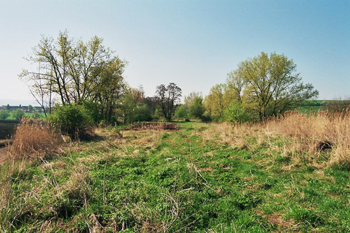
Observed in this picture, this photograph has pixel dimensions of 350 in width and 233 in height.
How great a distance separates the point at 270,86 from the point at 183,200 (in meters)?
27.8

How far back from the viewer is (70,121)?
33.2 ft

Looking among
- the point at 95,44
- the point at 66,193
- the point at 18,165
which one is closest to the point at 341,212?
the point at 66,193

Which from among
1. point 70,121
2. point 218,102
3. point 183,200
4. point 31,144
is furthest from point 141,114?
point 183,200

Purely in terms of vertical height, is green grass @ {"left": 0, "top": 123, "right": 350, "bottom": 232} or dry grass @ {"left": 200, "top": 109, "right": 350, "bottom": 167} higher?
dry grass @ {"left": 200, "top": 109, "right": 350, "bottom": 167}

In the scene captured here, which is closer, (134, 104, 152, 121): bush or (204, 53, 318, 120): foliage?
(204, 53, 318, 120): foliage

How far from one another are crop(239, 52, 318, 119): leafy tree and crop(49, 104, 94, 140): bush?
76.9 feet

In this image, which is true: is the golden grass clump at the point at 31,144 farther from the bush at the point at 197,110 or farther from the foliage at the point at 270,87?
the bush at the point at 197,110

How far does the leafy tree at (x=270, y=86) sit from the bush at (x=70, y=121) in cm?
2343

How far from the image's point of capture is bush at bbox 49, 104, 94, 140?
978cm

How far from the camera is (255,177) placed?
4.38 meters

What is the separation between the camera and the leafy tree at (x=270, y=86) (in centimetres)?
2484

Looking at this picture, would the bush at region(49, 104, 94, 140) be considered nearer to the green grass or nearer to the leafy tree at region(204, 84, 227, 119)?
the green grass

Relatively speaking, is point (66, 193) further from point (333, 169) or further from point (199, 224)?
point (333, 169)

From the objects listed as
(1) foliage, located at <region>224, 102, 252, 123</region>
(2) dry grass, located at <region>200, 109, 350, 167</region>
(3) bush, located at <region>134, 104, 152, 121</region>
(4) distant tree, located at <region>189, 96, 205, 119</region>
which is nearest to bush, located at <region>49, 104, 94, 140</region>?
(2) dry grass, located at <region>200, 109, 350, 167</region>
